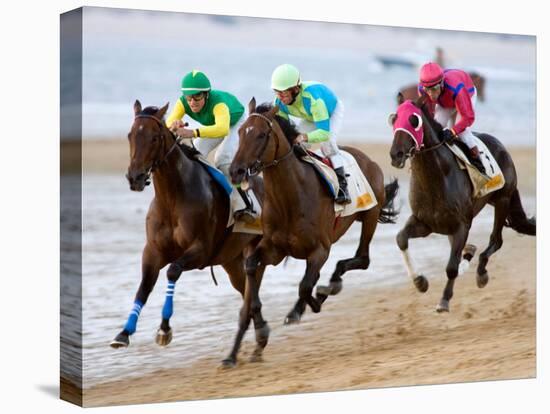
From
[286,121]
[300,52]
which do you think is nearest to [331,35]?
[300,52]

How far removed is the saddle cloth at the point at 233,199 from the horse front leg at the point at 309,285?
2.09 feet

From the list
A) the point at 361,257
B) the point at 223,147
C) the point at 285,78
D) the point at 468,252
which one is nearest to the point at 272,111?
the point at 285,78

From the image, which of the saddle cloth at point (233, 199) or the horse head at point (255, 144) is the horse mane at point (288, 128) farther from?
the saddle cloth at point (233, 199)

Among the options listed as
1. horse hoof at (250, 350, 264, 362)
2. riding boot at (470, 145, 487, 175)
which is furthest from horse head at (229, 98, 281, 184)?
riding boot at (470, 145, 487, 175)

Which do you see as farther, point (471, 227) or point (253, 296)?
point (471, 227)

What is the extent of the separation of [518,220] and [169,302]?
11.5ft

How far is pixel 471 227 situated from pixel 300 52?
207 centimetres

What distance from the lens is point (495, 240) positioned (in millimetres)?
9742

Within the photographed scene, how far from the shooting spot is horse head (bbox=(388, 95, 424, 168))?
8289 mm

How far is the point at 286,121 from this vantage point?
7.76 meters

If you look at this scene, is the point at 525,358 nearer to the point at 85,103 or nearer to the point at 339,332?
the point at 339,332

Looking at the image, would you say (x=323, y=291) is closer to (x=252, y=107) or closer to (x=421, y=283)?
(x=421, y=283)

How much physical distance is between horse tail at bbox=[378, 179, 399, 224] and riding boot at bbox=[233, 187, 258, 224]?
123 cm

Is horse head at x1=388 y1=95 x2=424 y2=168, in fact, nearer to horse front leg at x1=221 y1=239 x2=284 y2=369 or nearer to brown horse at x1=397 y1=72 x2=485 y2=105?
brown horse at x1=397 y1=72 x2=485 y2=105
